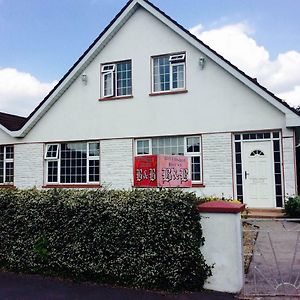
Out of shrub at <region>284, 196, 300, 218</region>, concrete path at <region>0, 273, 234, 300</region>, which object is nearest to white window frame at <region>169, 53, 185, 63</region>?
shrub at <region>284, 196, 300, 218</region>

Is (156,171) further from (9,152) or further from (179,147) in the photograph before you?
(9,152)

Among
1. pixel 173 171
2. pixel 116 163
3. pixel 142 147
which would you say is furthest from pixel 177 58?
pixel 173 171

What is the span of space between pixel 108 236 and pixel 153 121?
8.79 meters

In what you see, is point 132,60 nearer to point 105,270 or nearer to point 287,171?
point 287,171

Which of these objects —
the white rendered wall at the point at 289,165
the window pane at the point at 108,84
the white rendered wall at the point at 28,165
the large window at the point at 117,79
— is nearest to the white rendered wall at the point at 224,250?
the white rendered wall at the point at 289,165

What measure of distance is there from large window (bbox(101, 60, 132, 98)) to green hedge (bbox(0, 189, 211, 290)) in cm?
876

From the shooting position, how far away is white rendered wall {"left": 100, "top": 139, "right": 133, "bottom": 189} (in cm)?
1516

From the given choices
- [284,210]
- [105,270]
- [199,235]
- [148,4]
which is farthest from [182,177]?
[148,4]

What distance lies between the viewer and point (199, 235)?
6.04m

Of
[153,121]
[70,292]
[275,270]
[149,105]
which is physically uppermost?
[149,105]

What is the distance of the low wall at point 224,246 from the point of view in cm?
583

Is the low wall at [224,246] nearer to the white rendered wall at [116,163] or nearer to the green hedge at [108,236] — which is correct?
the green hedge at [108,236]

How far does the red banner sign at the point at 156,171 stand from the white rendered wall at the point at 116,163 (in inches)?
340

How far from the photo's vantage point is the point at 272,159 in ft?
42.9
